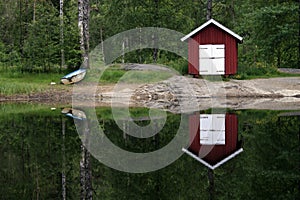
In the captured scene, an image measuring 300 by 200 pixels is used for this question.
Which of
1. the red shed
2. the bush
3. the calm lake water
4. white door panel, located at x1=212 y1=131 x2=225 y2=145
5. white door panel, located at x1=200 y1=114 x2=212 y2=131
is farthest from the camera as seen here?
the bush

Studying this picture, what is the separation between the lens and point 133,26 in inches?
1494

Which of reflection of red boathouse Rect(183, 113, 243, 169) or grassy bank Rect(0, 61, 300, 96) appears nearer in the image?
reflection of red boathouse Rect(183, 113, 243, 169)

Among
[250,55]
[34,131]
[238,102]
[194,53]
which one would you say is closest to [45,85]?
[194,53]

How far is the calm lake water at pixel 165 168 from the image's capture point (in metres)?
8.80

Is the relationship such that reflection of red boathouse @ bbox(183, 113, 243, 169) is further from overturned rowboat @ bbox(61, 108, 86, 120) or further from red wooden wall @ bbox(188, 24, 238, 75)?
red wooden wall @ bbox(188, 24, 238, 75)

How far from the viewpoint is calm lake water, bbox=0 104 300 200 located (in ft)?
28.9

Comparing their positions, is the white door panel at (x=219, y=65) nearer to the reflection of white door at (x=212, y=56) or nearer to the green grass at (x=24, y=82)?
the reflection of white door at (x=212, y=56)

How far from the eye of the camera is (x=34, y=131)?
15.8m

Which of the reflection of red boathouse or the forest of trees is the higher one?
the forest of trees

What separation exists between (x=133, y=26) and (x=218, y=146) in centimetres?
2636

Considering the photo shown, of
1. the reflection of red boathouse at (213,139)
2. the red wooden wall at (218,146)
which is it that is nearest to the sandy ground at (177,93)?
the reflection of red boathouse at (213,139)

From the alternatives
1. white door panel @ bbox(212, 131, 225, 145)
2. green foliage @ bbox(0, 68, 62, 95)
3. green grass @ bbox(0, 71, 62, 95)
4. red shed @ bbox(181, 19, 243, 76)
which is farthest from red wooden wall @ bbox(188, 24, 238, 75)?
white door panel @ bbox(212, 131, 225, 145)

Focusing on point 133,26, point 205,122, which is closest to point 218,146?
point 205,122

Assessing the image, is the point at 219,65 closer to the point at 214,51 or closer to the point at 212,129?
the point at 214,51
